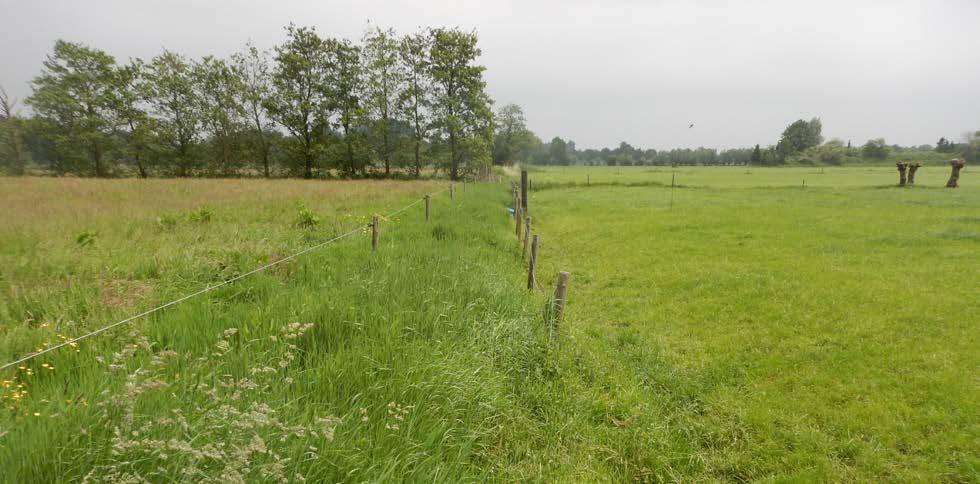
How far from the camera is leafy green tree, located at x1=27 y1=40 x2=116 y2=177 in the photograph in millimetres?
32125

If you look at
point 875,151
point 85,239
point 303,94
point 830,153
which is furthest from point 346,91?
point 875,151

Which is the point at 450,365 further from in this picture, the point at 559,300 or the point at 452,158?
the point at 452,158

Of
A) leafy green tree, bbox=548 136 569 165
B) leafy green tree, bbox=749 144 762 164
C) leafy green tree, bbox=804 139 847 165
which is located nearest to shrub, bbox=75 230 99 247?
leafy green tree, bbox=804 139 847 165

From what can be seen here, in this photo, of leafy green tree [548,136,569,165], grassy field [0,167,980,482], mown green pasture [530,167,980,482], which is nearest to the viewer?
grassy field [0,167,980,482]

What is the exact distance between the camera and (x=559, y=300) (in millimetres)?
5051

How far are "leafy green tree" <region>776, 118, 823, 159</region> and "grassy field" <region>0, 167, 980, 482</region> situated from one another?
116m

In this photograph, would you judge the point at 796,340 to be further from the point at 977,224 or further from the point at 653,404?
the point at 977,224

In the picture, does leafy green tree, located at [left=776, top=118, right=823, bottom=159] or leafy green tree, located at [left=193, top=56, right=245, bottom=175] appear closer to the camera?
leafy green tree, located at [left=193, top=56, right=245, bottom=175]

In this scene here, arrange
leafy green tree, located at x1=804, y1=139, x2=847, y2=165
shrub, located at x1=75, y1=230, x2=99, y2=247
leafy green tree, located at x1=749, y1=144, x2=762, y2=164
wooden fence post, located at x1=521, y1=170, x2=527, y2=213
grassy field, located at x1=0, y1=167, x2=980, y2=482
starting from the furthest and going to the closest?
1. leafy green tree, located at x1=749, y1=144, x2=762, y2=164
2. leafy green tree, located at x1=804, y1=139, x2=847, y2=165
3. wooden fence post, located at x1=521, y1=170, x2=527, y2=213
4. shrub, located at x1=75, y1=230, x2=99, y2=247
5. grassy field, located at x1=0, y1=167, x2=980, y2=482

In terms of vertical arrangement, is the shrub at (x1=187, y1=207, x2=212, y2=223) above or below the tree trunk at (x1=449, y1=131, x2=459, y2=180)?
below

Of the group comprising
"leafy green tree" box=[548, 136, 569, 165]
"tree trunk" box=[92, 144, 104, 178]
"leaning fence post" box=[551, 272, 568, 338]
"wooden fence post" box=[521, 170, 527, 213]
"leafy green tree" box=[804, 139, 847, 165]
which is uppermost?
"leafy green tree" box=[548, 136, 569, 165]

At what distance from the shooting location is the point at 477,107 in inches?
1460

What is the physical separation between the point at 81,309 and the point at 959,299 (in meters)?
13.2

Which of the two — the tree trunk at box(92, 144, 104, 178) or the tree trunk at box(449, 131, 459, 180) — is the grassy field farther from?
the tree trunk at box(92, 144, 104, 178)
